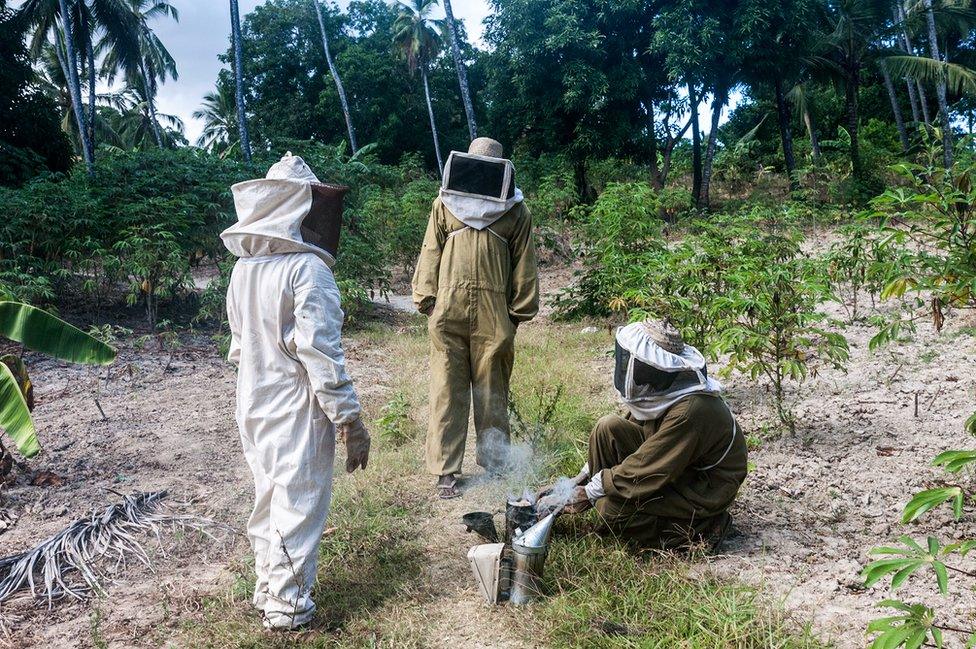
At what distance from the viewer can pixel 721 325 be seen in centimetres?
500

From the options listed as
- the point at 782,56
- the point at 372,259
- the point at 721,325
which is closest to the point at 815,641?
the point at 721,325

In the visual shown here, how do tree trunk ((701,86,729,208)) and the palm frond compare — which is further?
tree trunk ((701,86,729,208))

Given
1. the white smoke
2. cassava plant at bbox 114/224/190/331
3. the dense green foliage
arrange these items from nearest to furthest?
the white smoke → cassava plant at bbox 114/224/190/331 → the dense green foliage

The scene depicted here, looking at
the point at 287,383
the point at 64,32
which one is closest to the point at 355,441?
the point at 287,383

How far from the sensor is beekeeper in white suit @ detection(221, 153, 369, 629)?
2961mm

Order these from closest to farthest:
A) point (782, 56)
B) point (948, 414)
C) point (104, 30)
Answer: point (948, 414) < point (782, 56) < point (104, 30)

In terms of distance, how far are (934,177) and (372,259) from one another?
837 centimetres

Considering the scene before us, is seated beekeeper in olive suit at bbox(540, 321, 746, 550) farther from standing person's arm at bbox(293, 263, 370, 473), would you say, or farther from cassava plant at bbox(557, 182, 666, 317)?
cassava plant at bbox(557, 182, 666, 317)

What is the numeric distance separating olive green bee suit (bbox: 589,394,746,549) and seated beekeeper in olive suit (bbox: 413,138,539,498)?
1.10 metres

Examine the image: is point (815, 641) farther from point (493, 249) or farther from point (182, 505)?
point (182, 505)

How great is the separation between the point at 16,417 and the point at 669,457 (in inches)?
109

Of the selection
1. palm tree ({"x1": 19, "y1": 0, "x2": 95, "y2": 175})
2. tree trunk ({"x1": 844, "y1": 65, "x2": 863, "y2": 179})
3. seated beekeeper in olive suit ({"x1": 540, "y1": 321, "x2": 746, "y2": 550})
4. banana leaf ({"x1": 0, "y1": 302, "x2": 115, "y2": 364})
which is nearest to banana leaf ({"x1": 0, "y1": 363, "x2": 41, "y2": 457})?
banana leaf ({"x1": 0, "y1": 302, "x2": 115, "y2": 364})

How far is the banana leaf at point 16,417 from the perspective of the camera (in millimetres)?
2964

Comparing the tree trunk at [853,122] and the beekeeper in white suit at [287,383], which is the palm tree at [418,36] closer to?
the tree trunk at [853,122]
